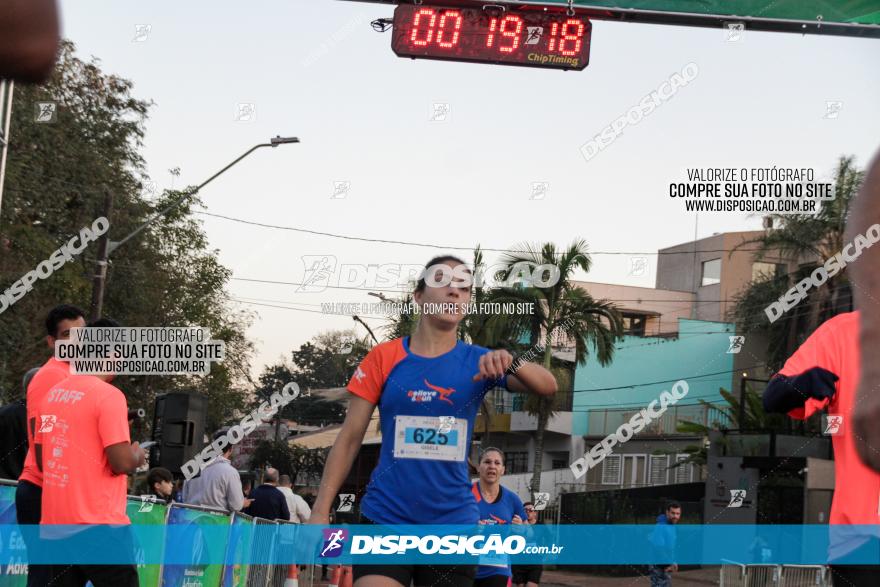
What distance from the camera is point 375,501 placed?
15.0 feet

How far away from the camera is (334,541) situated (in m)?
5.01

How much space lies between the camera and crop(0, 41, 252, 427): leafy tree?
23531mm

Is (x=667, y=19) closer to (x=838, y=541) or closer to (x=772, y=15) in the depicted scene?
(x=772, y=15)

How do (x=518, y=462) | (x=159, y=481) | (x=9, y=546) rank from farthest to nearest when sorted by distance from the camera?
(x=518, y=462) < (x=159, y=481) < (x=9, y=546)

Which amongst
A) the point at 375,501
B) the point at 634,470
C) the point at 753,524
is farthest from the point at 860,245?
the point at 634,470

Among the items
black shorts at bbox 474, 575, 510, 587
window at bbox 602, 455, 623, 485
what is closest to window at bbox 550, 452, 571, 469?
window at bbox 602, 455, 623, 485

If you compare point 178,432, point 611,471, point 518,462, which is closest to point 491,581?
point 178,432

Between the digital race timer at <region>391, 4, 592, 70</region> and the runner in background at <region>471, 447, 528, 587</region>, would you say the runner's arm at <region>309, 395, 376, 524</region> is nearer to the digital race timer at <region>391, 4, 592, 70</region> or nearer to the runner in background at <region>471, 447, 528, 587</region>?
the runner in background at <region>471, 447, 528, 587</region>

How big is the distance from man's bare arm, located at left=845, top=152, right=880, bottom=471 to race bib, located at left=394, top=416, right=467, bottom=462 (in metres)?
3.22

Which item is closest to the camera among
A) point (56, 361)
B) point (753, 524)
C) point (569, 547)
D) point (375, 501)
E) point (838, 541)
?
point (838, 541)

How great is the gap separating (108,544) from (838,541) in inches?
124


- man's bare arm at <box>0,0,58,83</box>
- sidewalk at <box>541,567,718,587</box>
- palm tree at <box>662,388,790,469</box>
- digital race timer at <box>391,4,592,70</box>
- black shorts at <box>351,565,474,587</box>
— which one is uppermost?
digital race timer at <box>391,4,592,70</box>

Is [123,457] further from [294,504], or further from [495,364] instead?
[294,504]

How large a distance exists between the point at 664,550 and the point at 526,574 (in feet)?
17.0
